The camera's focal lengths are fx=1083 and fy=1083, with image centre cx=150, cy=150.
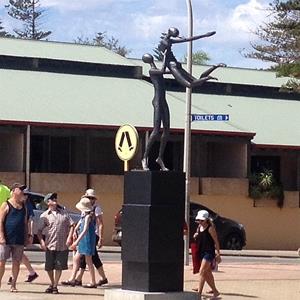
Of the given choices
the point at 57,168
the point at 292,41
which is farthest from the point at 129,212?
the point at 57,168

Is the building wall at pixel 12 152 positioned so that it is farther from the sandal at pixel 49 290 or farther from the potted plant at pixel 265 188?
the sandal at pixel 49 290

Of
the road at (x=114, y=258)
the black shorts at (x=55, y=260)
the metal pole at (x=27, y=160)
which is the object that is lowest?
the road at (x=114, y=258)

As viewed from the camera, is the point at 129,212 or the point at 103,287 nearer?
the point at 129,212

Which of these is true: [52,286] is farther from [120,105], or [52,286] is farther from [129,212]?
[120,105]

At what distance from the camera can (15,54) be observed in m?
42.8

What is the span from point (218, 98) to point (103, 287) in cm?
2777

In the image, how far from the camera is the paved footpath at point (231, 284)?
1835cm

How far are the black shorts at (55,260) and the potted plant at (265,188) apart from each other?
22.9m

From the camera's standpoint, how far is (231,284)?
21281 millimetres

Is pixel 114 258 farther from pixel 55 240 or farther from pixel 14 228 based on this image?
pixel 14 228

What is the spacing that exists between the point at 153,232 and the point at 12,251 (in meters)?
3.60

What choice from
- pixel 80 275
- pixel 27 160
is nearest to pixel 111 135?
pixel 27 160

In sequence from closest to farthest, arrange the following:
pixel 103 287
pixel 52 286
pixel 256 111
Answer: pixel 52 286, pixel 103 287, pixel 256 111

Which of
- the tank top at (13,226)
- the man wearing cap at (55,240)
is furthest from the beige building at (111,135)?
the tank top at (13,226)
